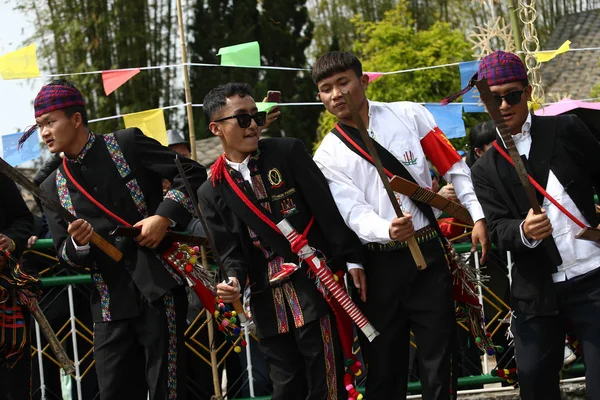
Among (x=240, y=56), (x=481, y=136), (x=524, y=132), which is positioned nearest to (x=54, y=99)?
(x=240, y=56)

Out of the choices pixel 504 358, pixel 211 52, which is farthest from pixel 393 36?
pixel 504 358

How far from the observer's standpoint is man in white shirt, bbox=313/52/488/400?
480 centimetres

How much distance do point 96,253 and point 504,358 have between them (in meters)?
3.08

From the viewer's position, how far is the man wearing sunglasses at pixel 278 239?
4816 mm

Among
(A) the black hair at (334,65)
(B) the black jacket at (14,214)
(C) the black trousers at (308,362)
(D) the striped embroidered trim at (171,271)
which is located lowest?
(C) the black trousers at (308,362)

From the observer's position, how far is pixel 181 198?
5141 mm

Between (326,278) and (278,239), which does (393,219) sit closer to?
(326,278)

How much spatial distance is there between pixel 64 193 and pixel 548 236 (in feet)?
8.31

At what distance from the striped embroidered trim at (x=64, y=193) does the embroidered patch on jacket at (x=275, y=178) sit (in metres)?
1.09

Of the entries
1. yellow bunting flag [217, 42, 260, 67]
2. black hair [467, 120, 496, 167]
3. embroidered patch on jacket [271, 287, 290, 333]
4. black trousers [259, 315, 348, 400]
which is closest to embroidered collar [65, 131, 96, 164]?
embroidered patch on jacket [271, 287, 290, 333]

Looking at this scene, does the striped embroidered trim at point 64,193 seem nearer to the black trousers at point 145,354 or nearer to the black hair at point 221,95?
the black trousers at point 145,354

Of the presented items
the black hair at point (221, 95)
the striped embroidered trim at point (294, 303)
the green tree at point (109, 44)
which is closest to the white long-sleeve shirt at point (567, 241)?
the striped embroidered trim at point (294, 303)

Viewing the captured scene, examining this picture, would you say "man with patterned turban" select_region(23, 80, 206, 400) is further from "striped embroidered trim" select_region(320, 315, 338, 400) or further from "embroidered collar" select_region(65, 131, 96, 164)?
"striped embroidered trim" select_region(320, 315, 338, 400)

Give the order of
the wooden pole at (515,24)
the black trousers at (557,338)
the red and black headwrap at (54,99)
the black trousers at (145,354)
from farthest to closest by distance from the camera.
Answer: the wooden pole at (515,24) < the red and black headwrap at (54,99) < the black trousers at (145,354) < the black trousers at (557,338)
